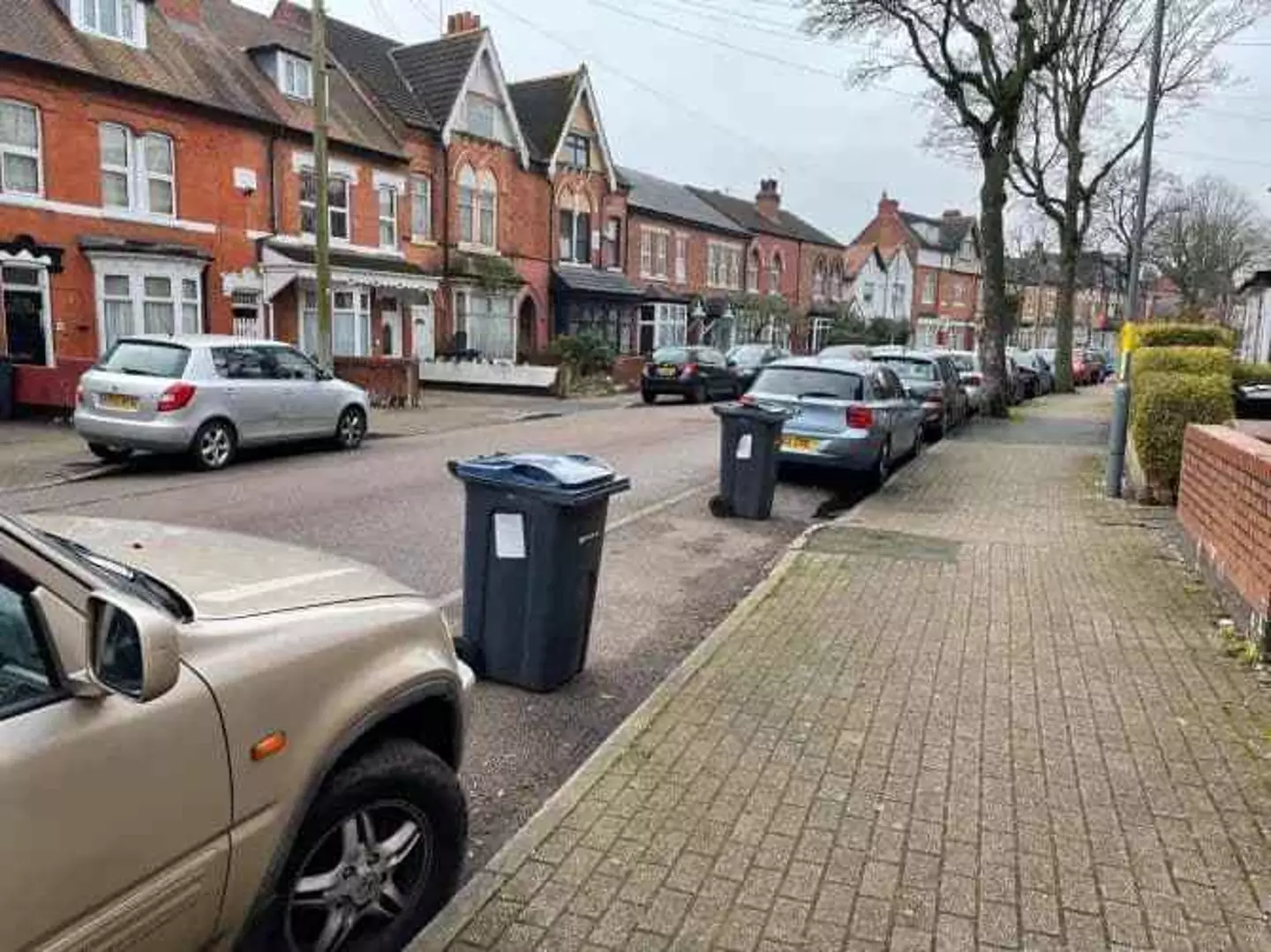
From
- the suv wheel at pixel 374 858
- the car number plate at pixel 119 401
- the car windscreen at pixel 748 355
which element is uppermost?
the car windscreen at pixel 748 355

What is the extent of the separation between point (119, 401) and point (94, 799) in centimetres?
1117

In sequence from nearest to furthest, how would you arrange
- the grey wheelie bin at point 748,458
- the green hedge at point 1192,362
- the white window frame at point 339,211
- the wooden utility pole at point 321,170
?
the grey wheelie bin at point 748,458 → the green hedge at point 1192,362 → the wooden utility pole at point 321,170 → the white window frame at point 339,211

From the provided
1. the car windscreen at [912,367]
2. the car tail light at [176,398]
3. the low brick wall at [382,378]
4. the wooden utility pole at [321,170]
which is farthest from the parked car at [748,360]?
the car tail light at [176,398]

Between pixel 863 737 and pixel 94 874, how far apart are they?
3246 mm

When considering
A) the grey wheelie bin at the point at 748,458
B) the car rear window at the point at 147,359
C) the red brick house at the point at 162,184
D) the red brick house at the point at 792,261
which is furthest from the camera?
the red brick house at the point at 792,261

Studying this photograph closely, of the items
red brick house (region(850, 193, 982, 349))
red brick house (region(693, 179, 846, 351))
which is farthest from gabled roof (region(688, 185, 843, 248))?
red brick house (region(850, 193, 982, 349))

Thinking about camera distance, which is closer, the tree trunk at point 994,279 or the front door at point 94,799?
the front door at point 94,799

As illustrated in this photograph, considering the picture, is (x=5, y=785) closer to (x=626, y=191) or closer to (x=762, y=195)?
(x=626, y=191)

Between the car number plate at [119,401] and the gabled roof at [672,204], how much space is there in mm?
28356

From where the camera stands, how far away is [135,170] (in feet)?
64.8

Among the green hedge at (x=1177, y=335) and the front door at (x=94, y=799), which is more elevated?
the green hedge at (x=1177, y=335)

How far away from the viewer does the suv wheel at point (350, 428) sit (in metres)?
14.3

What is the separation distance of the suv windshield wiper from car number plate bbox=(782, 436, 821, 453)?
9.61m

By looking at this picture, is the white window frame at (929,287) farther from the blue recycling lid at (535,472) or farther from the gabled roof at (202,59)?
the blue recycling lid at (535,472)
